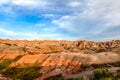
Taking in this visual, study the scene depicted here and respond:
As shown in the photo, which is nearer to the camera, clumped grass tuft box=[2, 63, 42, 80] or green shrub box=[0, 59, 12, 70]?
clumped grass tuft box=[2, 63, 42, 80]

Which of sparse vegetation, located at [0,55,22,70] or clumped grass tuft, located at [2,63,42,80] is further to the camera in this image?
sparse vegetation, located at [0,55,22,70]

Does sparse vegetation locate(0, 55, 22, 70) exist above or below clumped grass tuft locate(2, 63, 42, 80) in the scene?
above

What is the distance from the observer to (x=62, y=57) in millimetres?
86875

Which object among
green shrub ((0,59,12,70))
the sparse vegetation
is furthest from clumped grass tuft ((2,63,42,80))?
the sparse vegetation

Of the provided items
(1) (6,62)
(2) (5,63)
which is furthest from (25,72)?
(1) (6,62)

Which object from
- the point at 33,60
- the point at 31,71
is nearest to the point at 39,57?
the point at 33,60

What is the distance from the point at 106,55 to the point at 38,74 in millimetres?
Answer: 22019

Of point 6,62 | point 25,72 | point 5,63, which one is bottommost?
point 25,72

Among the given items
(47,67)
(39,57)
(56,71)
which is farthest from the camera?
(39,57)

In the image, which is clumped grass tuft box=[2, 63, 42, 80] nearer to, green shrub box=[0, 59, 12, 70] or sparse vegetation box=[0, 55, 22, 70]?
green shrub box=[0, 59, 12, 70]

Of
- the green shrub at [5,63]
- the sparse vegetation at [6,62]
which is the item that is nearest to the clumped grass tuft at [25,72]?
the green shrub at [5,63]

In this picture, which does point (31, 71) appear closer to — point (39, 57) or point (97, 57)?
point (39, 57)

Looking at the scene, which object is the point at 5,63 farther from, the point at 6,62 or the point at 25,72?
the point at 25,72

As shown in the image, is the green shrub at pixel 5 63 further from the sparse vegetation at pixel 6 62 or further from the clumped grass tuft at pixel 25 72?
the clumped grass tuft at pixel 25 72
